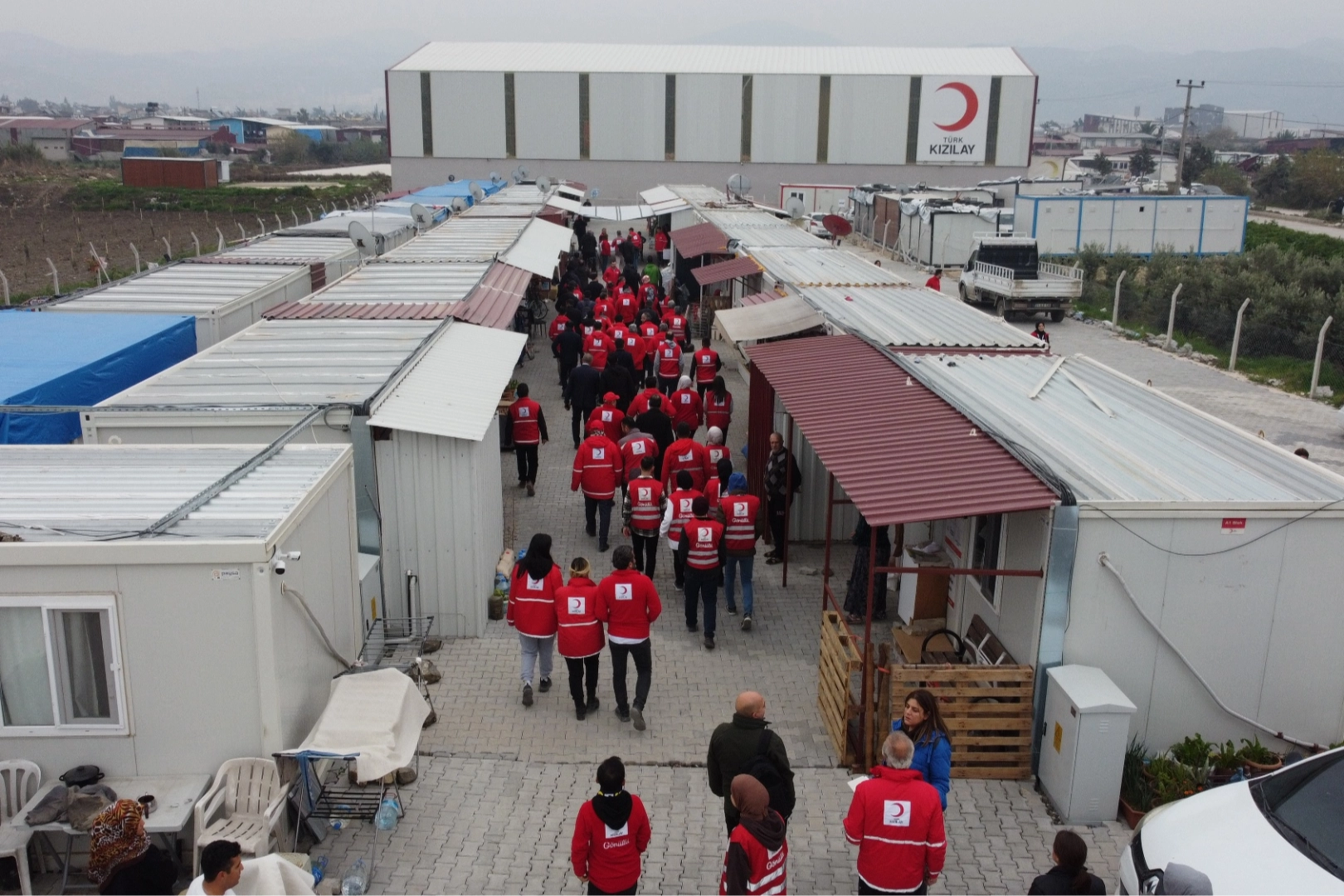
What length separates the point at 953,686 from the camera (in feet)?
23.2

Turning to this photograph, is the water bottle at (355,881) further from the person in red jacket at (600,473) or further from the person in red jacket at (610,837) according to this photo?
the person in red jacket at (600,473)

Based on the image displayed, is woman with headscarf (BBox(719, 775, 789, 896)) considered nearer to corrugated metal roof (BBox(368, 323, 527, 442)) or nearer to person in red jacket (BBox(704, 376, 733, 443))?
corrugated metal roof (BBox(368, 323, 527, 442))

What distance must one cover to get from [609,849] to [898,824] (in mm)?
1427

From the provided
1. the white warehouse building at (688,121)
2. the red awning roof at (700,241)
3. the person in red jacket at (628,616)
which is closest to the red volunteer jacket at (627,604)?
the person in red jacket at (628,616)

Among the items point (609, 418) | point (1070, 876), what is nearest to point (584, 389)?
point (609, 418)

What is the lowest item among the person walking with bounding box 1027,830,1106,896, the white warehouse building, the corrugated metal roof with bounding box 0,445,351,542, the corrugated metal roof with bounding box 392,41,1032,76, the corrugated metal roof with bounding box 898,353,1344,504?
the person walking with bounding box 1027,830,1106,896

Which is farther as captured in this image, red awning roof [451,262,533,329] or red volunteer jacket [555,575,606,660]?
red awning roof [451,262,533,329]

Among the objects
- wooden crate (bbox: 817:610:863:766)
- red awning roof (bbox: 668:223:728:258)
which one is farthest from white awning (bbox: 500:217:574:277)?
wooden crate (bbox: 817:610:863:766)

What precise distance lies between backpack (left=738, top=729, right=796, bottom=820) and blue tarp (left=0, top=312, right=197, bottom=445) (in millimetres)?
6817

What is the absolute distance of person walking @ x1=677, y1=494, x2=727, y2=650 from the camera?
30.1ft

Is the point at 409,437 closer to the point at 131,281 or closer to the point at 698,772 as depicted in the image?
the point at 698,772

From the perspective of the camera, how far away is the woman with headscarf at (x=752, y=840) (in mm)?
4934

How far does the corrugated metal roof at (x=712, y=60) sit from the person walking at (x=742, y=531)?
4867 cm

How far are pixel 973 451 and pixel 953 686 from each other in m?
1.63
